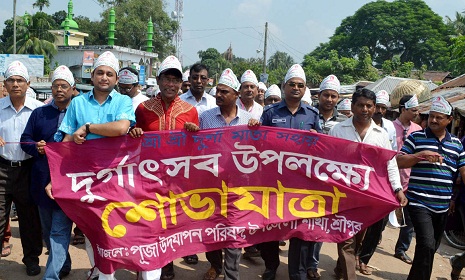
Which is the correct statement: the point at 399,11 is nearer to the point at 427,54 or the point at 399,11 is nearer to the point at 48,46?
the point at 427,54

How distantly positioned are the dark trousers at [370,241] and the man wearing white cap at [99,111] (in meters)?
2.95

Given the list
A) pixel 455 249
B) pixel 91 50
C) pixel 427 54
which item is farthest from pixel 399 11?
pixel 455 249

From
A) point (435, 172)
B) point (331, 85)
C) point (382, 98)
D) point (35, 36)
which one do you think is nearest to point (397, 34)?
point (35, 36)

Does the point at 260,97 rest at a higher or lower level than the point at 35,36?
lower

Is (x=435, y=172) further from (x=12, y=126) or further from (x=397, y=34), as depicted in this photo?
(x=397, y=34)

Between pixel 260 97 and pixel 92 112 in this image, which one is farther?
pixel 260 97

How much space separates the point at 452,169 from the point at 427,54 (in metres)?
64.9

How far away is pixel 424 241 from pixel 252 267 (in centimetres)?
190

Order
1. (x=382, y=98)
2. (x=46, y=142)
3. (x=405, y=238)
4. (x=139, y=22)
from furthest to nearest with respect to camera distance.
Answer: (x=139, y=22)
(x=382, y=98)
(x=405, y=238)
(x=46, y=142)

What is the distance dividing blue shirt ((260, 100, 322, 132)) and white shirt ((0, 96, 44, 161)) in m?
2.43

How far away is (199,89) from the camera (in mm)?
6074

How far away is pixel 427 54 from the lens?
63.2 meters

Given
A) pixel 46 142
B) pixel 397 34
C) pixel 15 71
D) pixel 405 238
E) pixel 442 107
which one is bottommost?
pixel 405 238

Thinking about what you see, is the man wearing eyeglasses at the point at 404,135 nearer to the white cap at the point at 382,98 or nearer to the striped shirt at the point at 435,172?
the white cap at the point at 382,98
